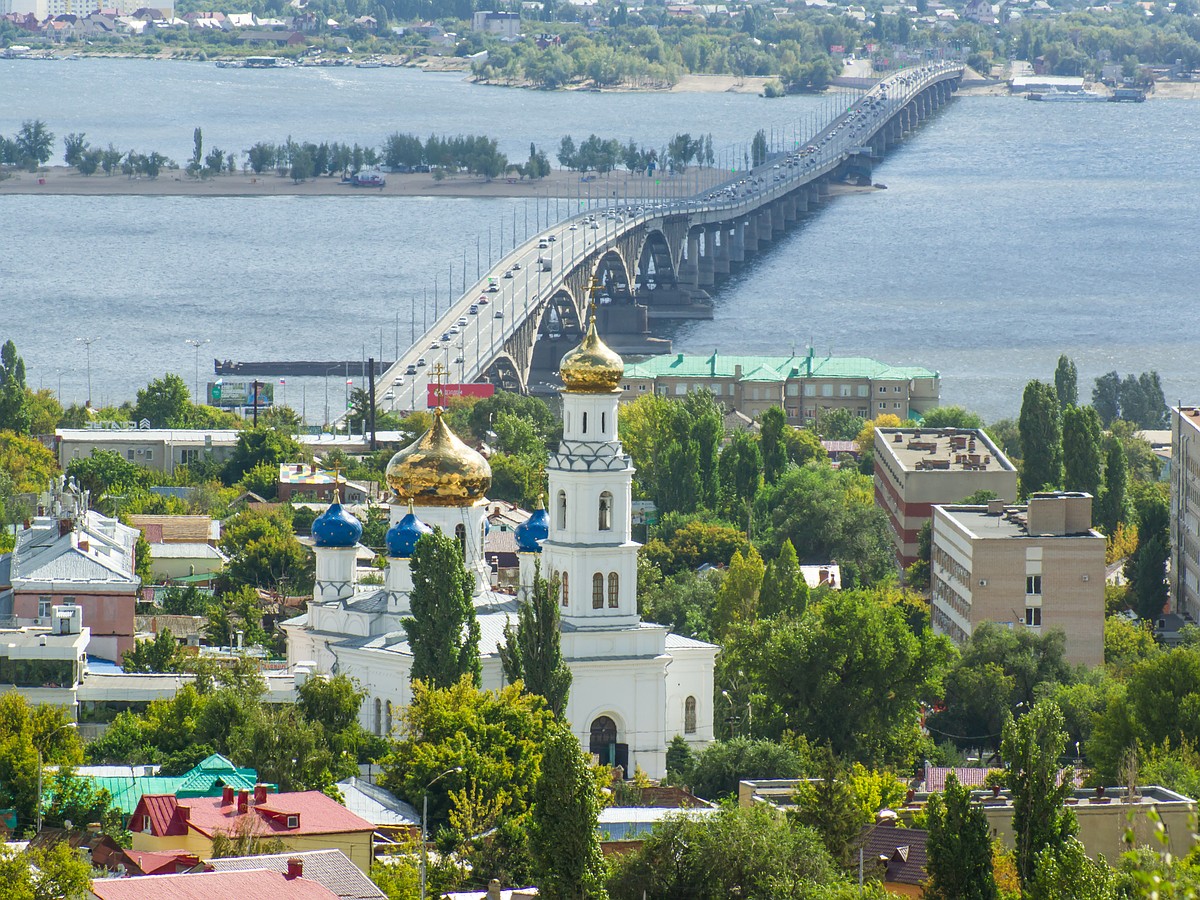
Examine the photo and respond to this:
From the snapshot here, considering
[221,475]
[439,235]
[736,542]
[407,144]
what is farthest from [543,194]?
[736,542]

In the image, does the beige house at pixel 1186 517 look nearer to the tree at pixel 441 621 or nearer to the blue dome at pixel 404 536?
the blue dome at pixel 404 536

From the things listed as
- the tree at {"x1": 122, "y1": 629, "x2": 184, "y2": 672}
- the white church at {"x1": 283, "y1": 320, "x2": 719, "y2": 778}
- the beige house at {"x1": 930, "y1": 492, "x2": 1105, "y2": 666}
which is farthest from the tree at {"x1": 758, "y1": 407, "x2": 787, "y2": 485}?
the white church at {"x1": 283, "y1": 320, "x2": 719, "y2": 778}

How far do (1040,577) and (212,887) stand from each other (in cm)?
2683

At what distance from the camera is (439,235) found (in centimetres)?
13388

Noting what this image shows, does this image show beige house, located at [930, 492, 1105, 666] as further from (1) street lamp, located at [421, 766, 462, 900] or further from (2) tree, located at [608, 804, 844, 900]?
(2) tree, located at [608, 804, 844, 900]

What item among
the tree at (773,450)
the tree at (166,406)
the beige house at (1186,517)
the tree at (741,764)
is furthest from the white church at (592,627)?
the tree at (166,406)

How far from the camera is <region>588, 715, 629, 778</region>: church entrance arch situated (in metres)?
38.4

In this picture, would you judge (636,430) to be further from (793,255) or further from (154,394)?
(793,255)

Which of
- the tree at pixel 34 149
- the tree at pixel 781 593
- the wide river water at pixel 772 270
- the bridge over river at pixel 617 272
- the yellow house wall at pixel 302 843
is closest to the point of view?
the yellow house wall at pixel 302 843

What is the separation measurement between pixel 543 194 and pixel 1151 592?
10261 cm

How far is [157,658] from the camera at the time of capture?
135 feet

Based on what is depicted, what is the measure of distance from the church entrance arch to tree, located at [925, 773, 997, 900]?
12993 millimetres

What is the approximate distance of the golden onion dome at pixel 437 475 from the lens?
40469mm

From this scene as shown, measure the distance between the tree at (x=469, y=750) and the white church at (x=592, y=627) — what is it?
3.12 m
